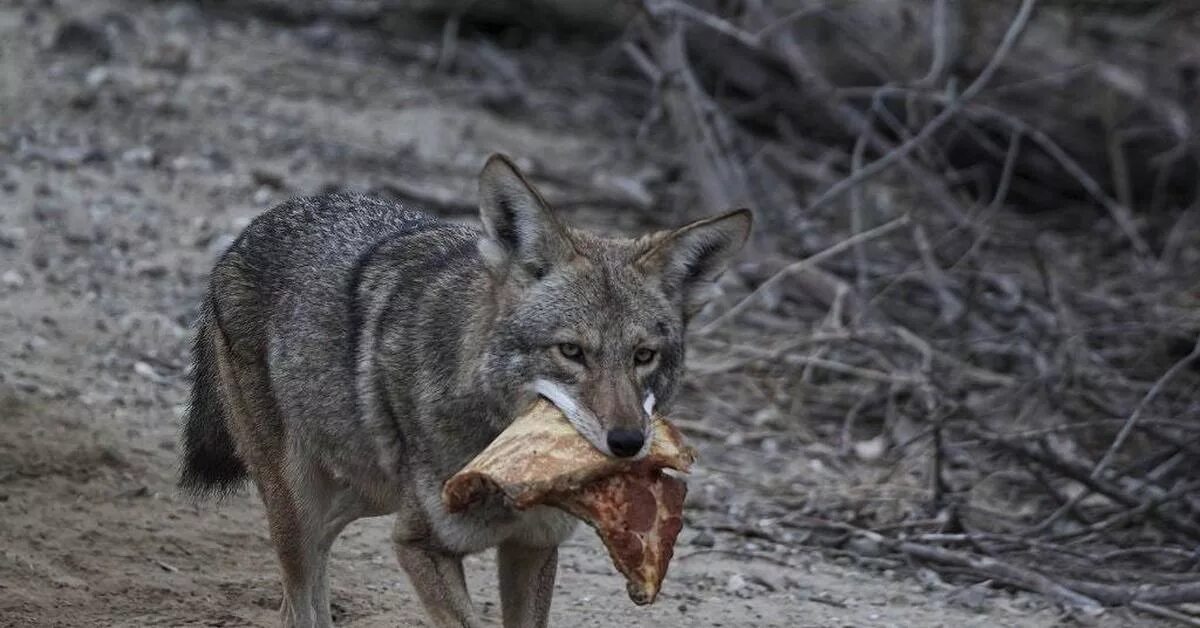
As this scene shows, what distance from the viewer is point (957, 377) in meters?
8.94

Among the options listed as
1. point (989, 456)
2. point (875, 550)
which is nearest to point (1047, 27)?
point (989, 456)

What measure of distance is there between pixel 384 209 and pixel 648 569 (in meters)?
2.06

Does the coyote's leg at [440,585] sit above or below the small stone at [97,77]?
above

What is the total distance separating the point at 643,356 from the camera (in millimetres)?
4684

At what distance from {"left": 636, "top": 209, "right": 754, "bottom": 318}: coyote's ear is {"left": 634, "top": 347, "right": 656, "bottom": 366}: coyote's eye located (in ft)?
0.94

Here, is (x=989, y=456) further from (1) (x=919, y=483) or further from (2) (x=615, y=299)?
(2) (x=615, y=299)

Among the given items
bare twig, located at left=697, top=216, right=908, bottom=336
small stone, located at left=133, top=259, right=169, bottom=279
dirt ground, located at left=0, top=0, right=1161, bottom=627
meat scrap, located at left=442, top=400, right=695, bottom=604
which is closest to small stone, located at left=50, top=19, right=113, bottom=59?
dirt ground, located at left=0, top=0, right=1161, bottom=627

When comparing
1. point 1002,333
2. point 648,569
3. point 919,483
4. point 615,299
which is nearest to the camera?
point 648,569

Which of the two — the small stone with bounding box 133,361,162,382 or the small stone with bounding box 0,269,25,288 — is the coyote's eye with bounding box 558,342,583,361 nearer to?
the small stone with bounding box 133,361,162,382

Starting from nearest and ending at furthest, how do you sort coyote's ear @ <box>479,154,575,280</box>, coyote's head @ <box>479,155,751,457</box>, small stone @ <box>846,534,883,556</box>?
coyote's head @ <box>479,155,751,457</box>
coyote's ear @ <box>479,154,575,280</box>
small stone @ <box>846,534,883,556</box>

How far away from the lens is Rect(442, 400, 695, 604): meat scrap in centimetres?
439

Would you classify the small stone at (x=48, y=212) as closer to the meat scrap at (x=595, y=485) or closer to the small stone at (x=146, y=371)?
the small stone at (x=146, y=371)

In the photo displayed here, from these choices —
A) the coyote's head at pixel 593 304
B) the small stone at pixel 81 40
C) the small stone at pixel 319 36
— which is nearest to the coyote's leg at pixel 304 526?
the coyote's head at pixel 593 304

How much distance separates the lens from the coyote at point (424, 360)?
186 inches
